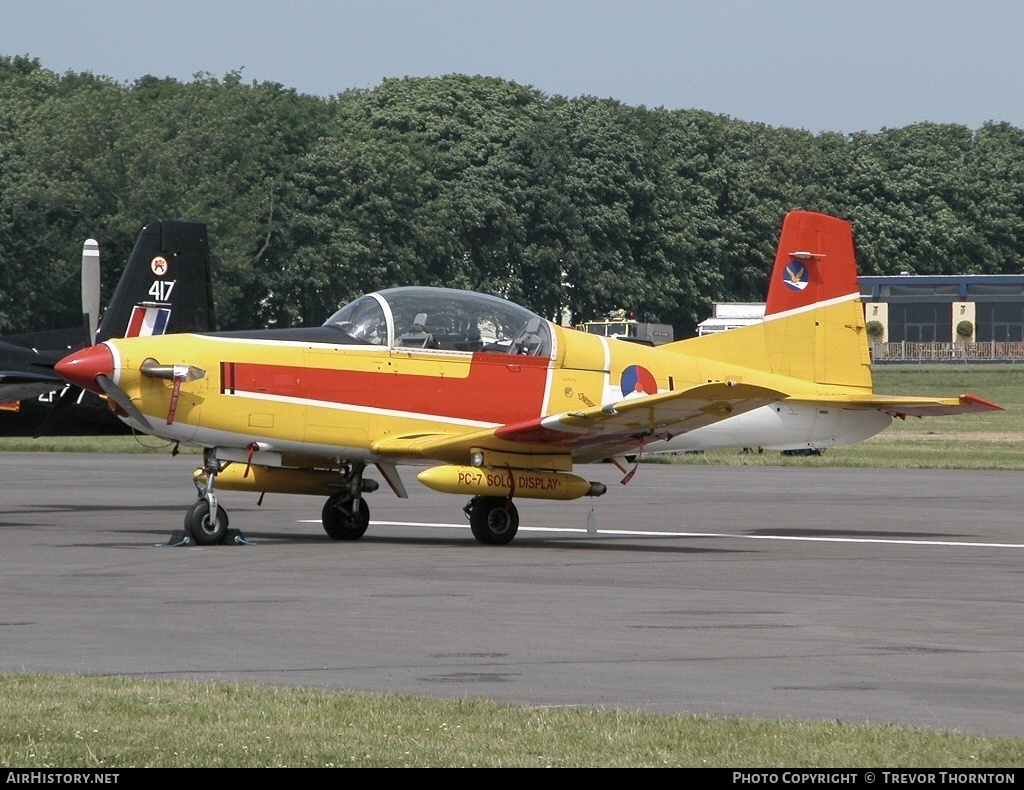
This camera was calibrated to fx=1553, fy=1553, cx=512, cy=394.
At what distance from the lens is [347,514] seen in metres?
16.2

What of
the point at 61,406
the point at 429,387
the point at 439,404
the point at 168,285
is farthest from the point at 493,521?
the point at 168,285

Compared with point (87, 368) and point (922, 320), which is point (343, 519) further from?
point (922, 320)

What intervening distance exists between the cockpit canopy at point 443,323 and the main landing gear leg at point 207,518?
2.00 meters

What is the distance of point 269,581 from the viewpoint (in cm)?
1230

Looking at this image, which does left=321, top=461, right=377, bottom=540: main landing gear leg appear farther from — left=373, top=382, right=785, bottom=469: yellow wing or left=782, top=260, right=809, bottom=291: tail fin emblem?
left=782, top=260, right=809, bottom=291: tail fin emblem

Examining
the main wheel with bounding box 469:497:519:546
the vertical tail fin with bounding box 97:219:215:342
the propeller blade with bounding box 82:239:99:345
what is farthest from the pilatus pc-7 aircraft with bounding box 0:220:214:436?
the main wheel with bounding box 469:497:519:546

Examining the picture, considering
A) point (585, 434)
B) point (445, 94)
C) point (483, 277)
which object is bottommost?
point (585, 434)

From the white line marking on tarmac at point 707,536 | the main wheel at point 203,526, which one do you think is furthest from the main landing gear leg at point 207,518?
the white line marking on tarmac at point 707,536

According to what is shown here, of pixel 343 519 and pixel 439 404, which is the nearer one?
pixel 439 404

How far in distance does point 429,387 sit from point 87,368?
338 centimetres

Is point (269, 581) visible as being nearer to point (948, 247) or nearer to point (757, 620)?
point (757, 620)

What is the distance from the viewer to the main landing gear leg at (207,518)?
49.4 ft
